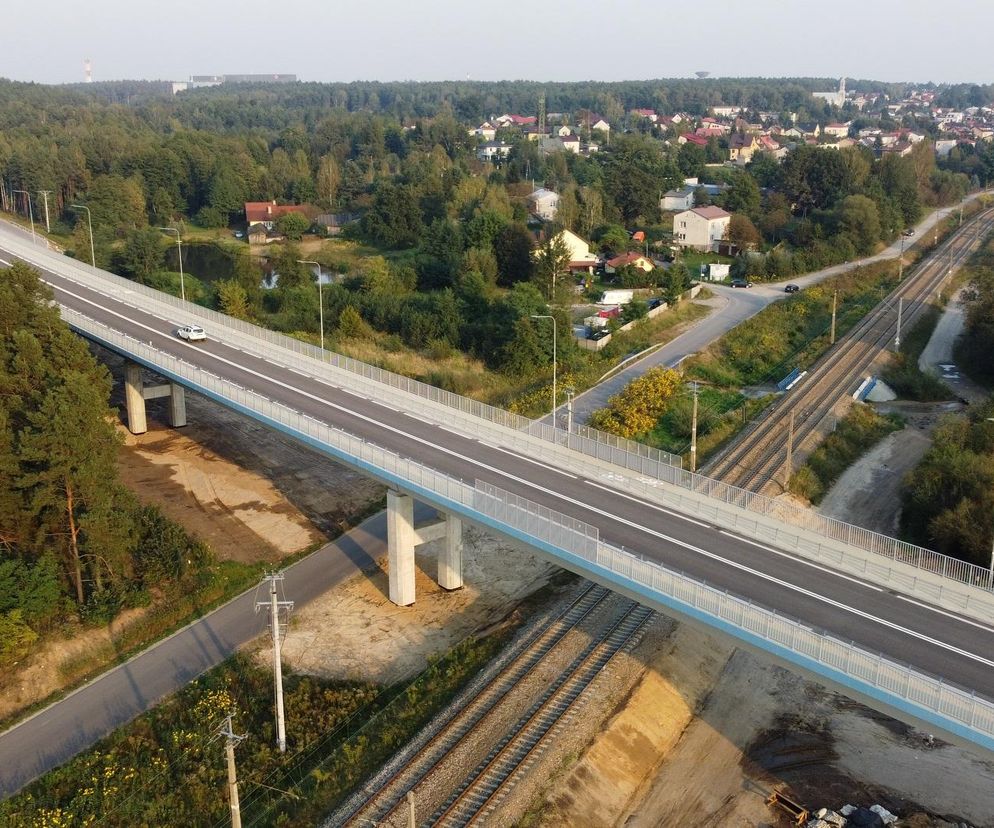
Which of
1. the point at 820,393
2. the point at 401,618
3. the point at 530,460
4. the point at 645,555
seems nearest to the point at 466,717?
the point at 645,555

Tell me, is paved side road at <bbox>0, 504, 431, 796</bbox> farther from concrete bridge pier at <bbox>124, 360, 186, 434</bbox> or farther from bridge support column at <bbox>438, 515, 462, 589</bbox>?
concrete bridge pier at <bbox>124, 360, 186, 434</bbox>

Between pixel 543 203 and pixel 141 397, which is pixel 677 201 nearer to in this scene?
pixel 543 203

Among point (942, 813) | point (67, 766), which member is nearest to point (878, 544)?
point (942, 813)

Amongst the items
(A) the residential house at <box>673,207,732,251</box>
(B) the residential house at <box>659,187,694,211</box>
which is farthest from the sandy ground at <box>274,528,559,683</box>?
(B) the residential house at <box>659,187,694,211</box>

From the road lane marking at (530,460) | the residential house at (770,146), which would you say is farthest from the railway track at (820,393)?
the residential house at (770,146)

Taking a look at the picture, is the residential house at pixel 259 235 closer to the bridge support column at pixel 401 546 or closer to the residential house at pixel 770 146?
the bridge support column at pixel 401 546
